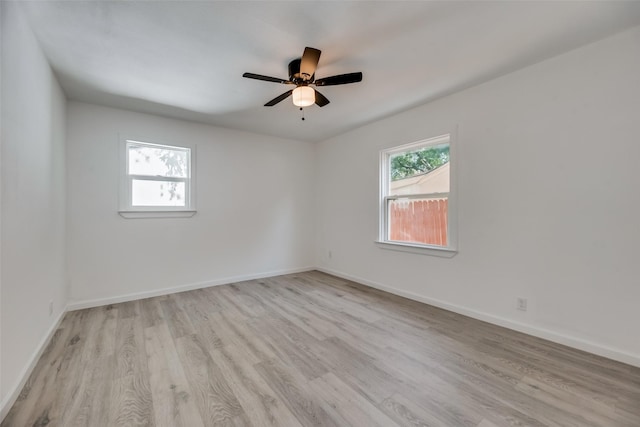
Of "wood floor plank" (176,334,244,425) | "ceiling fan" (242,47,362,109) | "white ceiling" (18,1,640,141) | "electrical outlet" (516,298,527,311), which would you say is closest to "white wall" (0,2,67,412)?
"white ceiling" (18,1,640,141)

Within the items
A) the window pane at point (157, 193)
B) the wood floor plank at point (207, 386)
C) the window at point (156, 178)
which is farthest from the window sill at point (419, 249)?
the window pane at point (157, 193)

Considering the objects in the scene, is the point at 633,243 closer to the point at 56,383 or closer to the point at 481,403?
the point at 481,403

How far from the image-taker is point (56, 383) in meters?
1.82

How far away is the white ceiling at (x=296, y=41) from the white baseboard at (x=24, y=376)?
244 cm

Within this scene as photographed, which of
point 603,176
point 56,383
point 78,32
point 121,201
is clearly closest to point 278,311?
point 56,383

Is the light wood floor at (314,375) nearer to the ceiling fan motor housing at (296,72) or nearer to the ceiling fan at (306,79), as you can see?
the ceiling fan at (306,79)

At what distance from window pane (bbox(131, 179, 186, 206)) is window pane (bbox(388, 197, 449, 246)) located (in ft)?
10.3

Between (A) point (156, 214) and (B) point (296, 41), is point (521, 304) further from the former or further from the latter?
(A) point (156, 214)

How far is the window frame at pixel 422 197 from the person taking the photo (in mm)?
3057

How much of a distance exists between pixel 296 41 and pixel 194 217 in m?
2.95

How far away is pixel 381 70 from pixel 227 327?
2967 mm

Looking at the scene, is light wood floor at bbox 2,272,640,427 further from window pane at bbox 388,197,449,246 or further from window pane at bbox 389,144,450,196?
window pane at bbox 389,144,450,196

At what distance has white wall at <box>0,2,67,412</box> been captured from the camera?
1578 millimetres

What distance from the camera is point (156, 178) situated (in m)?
3.74
